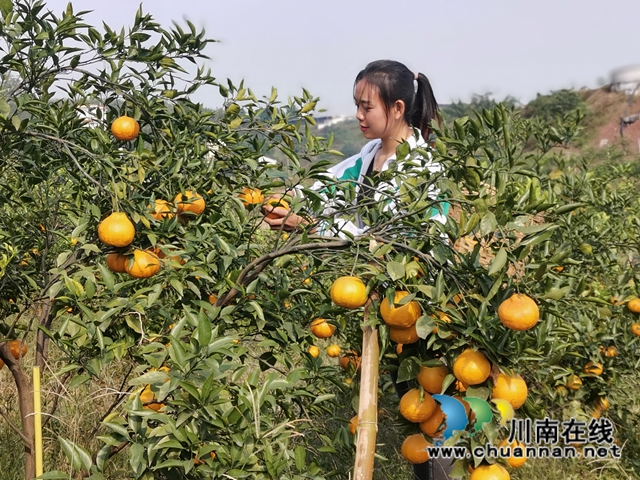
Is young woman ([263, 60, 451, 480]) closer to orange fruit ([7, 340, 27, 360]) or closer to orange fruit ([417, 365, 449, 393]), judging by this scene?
orange fruit ([417, 365, 449, 393])

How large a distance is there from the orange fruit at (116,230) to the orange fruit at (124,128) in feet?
1.14

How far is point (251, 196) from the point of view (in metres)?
1.55

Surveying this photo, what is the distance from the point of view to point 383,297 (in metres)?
1.17

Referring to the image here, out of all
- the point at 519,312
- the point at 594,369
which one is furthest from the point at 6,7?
the point at 594,369

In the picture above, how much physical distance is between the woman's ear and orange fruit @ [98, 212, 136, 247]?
3.24 ft

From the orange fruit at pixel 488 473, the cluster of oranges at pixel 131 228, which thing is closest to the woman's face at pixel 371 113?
the cluster of oranges at pixel 131 228

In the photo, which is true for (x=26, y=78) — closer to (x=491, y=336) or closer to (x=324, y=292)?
(x=324, y=292)

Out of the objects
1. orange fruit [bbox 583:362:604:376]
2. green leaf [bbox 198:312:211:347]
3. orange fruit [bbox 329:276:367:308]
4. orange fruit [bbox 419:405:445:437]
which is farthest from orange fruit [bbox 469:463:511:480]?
orange fruit [bbox 583:362:604:376]

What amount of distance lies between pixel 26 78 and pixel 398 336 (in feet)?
3.42

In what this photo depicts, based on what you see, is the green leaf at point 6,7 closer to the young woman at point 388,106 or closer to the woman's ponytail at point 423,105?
the young woman at point 388,106

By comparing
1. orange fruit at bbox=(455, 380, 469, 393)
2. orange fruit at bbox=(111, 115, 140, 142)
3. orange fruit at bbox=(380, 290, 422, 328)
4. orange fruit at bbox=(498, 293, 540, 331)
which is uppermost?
orange fruit at bbox=(111, 115, 140, 142)

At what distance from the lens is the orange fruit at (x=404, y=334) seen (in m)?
1.13

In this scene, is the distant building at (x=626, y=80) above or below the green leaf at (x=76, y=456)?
above

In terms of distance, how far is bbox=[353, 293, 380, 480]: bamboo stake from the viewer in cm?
109
